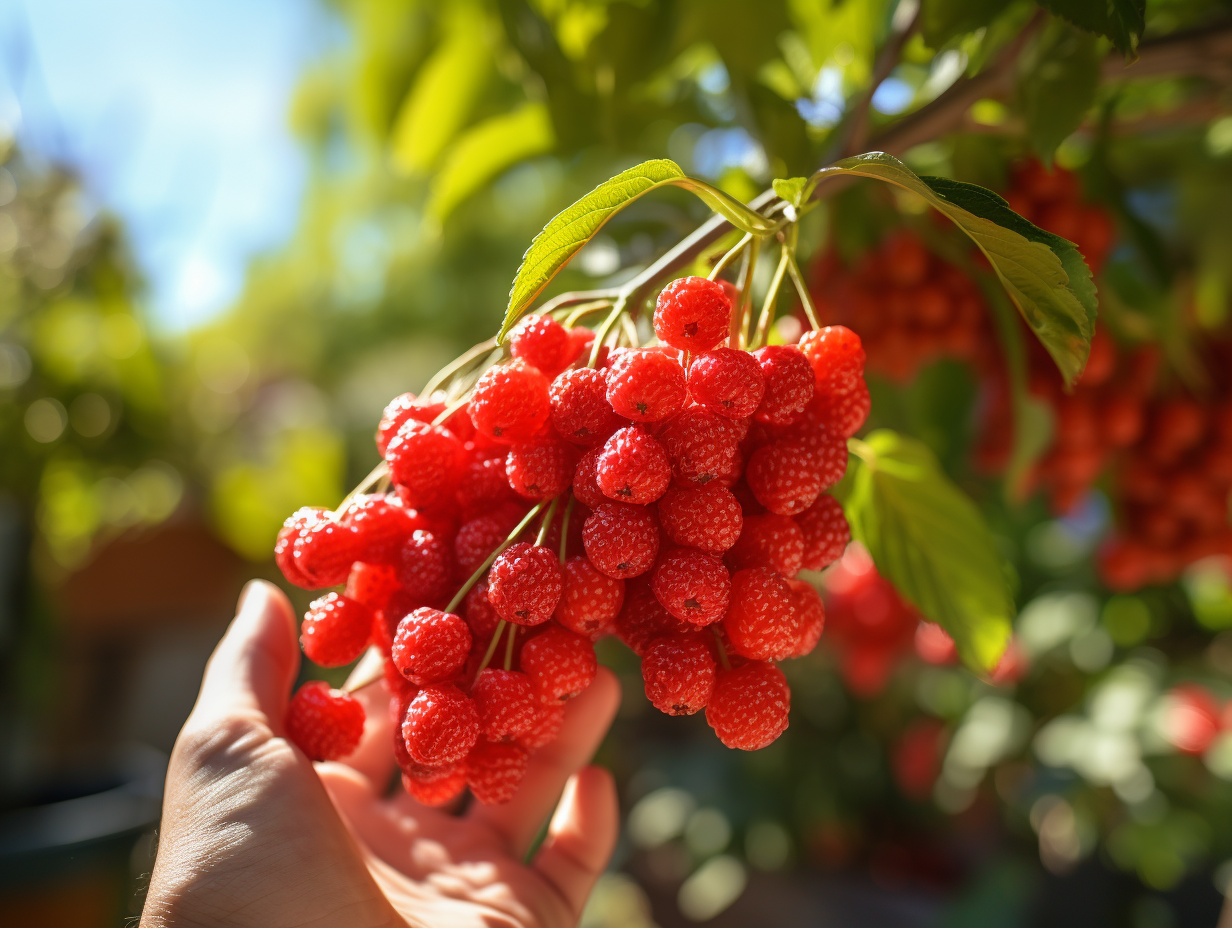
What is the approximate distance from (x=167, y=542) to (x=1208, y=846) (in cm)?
240

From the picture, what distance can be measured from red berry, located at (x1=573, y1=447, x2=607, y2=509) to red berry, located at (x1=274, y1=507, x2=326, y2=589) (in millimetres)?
139

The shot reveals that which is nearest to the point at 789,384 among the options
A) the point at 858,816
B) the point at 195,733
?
the point at 195,733

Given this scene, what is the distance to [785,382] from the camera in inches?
13.8

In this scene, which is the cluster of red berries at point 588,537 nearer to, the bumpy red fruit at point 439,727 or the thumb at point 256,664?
the bumpy red fruit at point 439,727

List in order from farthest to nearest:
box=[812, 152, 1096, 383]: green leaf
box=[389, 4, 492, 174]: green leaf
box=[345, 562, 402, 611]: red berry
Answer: box=[389, 4, 492, 174]: green leaf
box=[345, 562, 402, 611]: red berry
box=[812, 152, 1096, 383]: green leaf

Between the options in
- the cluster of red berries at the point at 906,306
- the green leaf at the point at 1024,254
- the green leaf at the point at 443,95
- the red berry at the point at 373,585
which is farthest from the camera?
the green leaf at the point at 443,95

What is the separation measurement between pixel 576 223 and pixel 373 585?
0.74 feet

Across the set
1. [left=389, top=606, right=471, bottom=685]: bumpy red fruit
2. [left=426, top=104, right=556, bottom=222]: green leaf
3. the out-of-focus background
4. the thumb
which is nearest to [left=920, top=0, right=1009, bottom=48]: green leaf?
the out-of-focus background

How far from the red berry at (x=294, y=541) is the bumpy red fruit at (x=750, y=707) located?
0.22m

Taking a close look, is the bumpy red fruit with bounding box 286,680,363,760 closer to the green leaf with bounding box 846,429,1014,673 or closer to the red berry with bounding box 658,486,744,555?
the red berry with bounding box 658,486,744,555

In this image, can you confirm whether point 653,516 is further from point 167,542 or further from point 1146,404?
point 167,542

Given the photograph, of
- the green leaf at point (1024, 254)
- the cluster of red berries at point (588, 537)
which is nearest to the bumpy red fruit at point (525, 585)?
the cluster of red berries at point (588, 537)

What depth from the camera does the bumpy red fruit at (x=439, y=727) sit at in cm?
34

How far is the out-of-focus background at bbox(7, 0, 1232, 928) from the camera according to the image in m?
0.62
